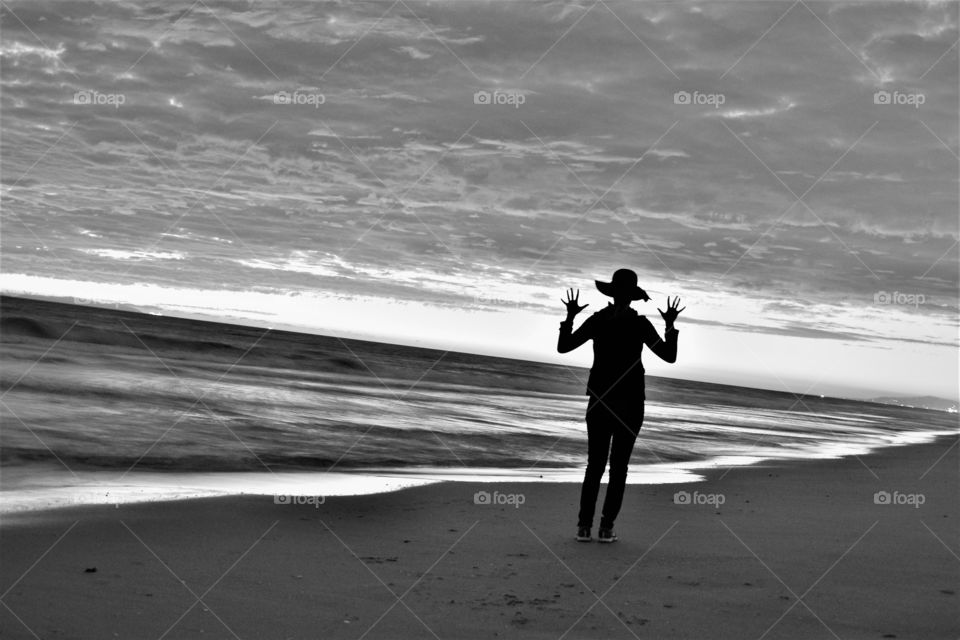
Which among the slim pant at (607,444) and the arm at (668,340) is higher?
the arm at (668,340)

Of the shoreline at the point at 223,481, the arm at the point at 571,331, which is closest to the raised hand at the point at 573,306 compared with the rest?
the arm at the point at 571,331

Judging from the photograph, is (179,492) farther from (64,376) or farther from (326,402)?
(64,376)

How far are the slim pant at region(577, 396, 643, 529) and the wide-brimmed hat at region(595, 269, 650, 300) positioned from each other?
80 cm

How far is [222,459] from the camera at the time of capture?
1132 centimetres

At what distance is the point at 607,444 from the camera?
668 centimetres

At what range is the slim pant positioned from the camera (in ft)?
21.4

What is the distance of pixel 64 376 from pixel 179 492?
58.1 ft

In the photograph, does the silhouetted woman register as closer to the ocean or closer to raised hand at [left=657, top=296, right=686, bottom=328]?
raised hand at [left=657, top=296, right=686, bottom=328]

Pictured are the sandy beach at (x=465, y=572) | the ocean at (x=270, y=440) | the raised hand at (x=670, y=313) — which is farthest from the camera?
the ocean at (x=270, y=440)

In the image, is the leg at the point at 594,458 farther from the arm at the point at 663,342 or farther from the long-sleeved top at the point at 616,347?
the arm at the point at 663,342

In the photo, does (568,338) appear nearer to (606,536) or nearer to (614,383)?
(614,383)

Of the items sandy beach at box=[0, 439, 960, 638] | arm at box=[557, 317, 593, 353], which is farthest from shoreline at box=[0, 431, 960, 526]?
arm at box=[557, 317, 593, 353]

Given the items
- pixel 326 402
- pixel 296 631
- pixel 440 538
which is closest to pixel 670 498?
pixel 440 538

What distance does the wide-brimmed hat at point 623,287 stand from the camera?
657cm
